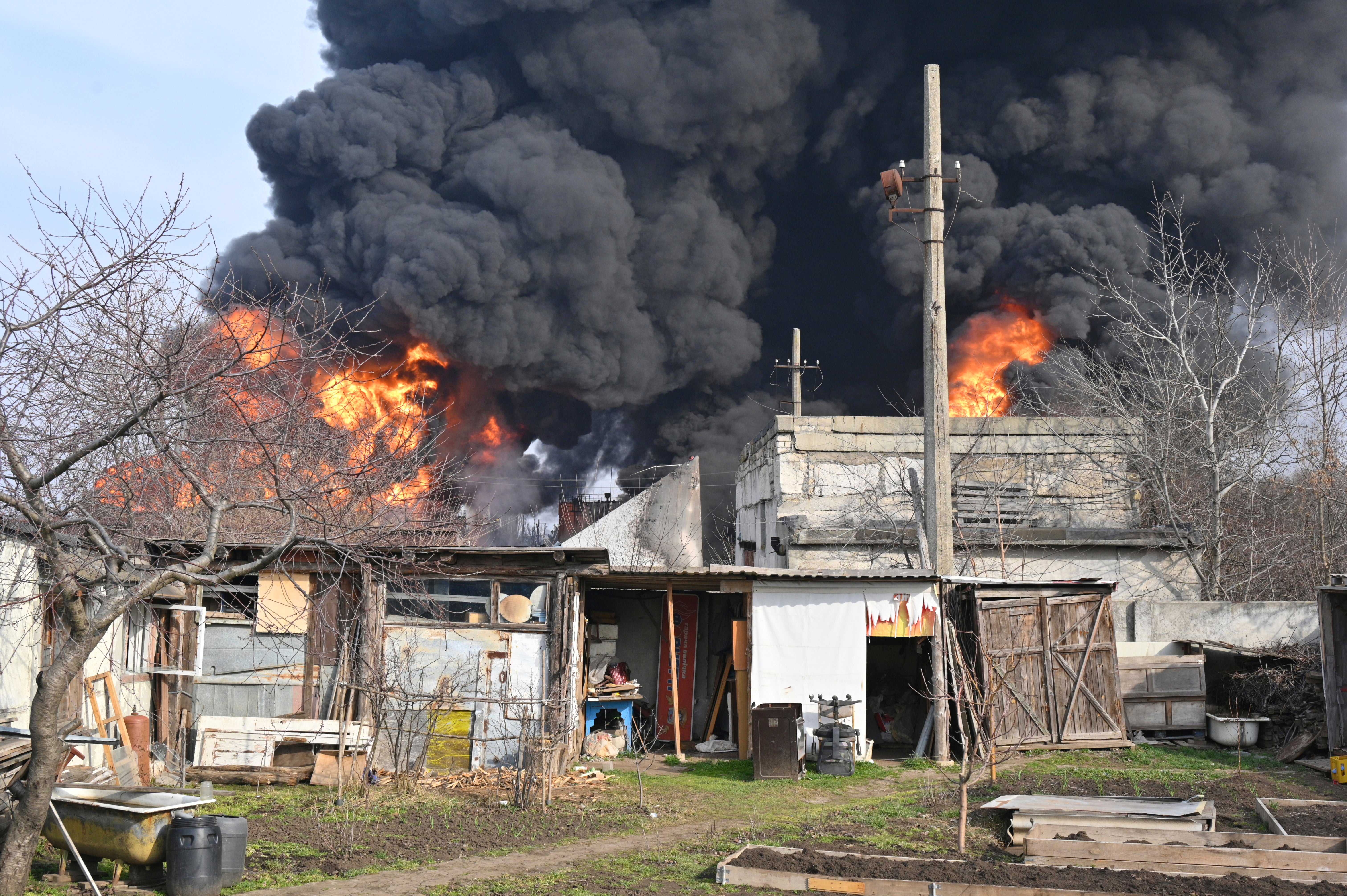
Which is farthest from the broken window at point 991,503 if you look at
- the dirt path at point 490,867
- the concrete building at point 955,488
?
the dirt path at point 490,867

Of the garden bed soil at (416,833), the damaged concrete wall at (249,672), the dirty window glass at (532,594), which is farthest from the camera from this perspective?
the dirty window glass at (532,594)

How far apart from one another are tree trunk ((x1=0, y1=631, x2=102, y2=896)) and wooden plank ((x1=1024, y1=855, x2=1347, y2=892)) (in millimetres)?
7737

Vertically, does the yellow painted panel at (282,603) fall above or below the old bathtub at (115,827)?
above

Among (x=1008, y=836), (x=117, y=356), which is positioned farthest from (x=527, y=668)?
(x=117, y=356)

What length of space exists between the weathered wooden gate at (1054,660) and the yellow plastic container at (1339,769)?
117 inches

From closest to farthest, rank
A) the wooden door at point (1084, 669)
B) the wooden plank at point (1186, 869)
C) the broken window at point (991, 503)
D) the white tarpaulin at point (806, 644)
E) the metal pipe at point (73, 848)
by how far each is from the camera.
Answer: the metal pipe at point (73, 848) → the wooden plank at point (1186, 869) → the white tarpaulin at point (806, 644) → the wooden door at point (1084, 669) → the broken window at point (991, 503)

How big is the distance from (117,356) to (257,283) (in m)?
26.9

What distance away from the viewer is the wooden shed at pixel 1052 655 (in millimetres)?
15820

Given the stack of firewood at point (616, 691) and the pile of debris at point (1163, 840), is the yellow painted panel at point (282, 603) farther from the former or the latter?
the pile of debris at point (1163, 840)

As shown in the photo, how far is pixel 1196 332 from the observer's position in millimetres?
23781

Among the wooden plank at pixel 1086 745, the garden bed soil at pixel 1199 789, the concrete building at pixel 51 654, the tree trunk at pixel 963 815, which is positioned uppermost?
the concrete building at pixel 51 654

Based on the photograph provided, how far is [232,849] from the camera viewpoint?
818 centimetres

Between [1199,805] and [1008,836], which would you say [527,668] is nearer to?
[1008,836]

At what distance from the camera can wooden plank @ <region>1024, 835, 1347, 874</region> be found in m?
8.44
